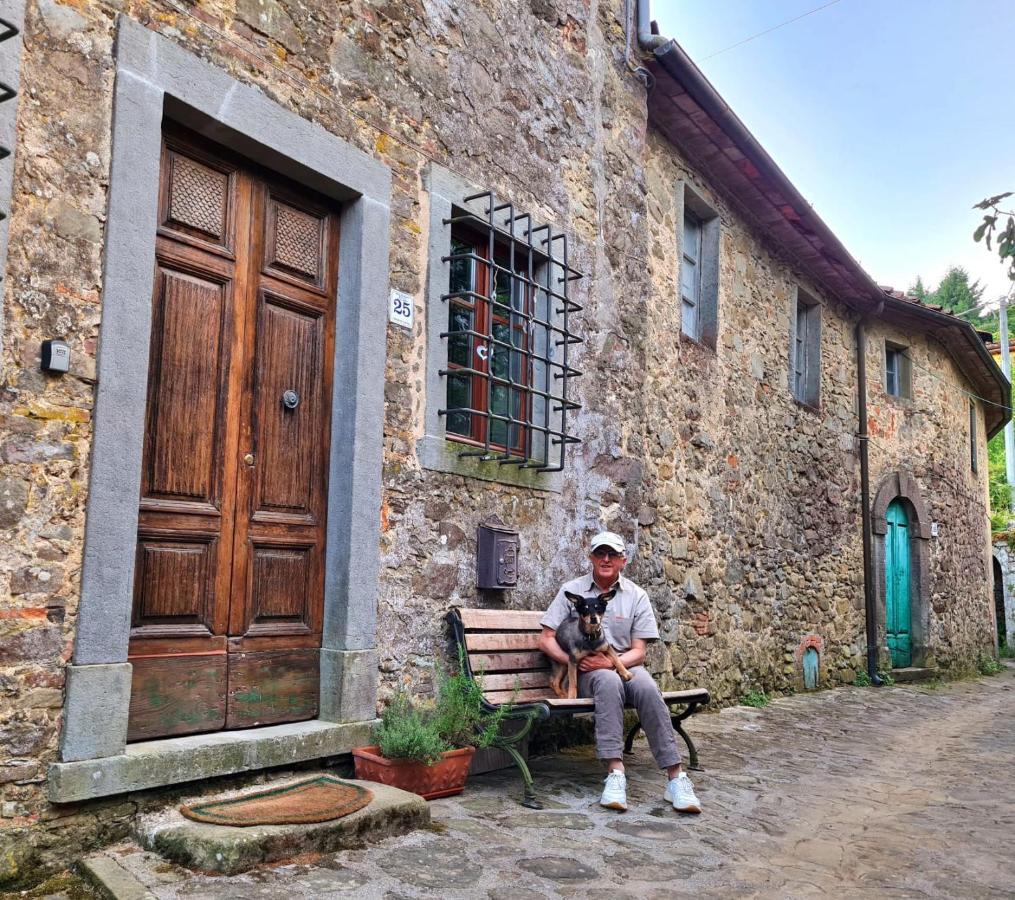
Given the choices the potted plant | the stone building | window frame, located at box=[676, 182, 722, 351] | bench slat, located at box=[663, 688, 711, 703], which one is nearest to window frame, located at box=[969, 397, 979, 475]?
window frame, located at box=[676, 182, 722, 351]

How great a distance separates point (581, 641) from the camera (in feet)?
14.9

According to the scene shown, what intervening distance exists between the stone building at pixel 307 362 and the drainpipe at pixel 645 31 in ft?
0.30

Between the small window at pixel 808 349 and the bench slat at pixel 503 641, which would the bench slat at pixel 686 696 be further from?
the small window at pixel 808 349

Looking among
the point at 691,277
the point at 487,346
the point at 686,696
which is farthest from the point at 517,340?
the point at 691,277

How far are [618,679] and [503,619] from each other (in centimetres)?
74

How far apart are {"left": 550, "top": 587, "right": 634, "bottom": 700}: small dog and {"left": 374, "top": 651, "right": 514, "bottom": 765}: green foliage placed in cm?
36

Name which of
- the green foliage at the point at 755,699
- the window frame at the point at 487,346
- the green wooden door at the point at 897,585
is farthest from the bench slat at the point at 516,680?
the green wooden door at the point at 897,585

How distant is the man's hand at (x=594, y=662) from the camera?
451cm

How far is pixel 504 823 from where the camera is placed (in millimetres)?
3791

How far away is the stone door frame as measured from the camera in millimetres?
3162

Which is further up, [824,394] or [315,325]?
[824,394]

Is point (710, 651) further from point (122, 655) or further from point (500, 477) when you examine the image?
point (122, 655)

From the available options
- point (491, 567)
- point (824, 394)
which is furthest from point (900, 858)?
point (824, 394)

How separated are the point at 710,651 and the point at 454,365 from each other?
3.96m
